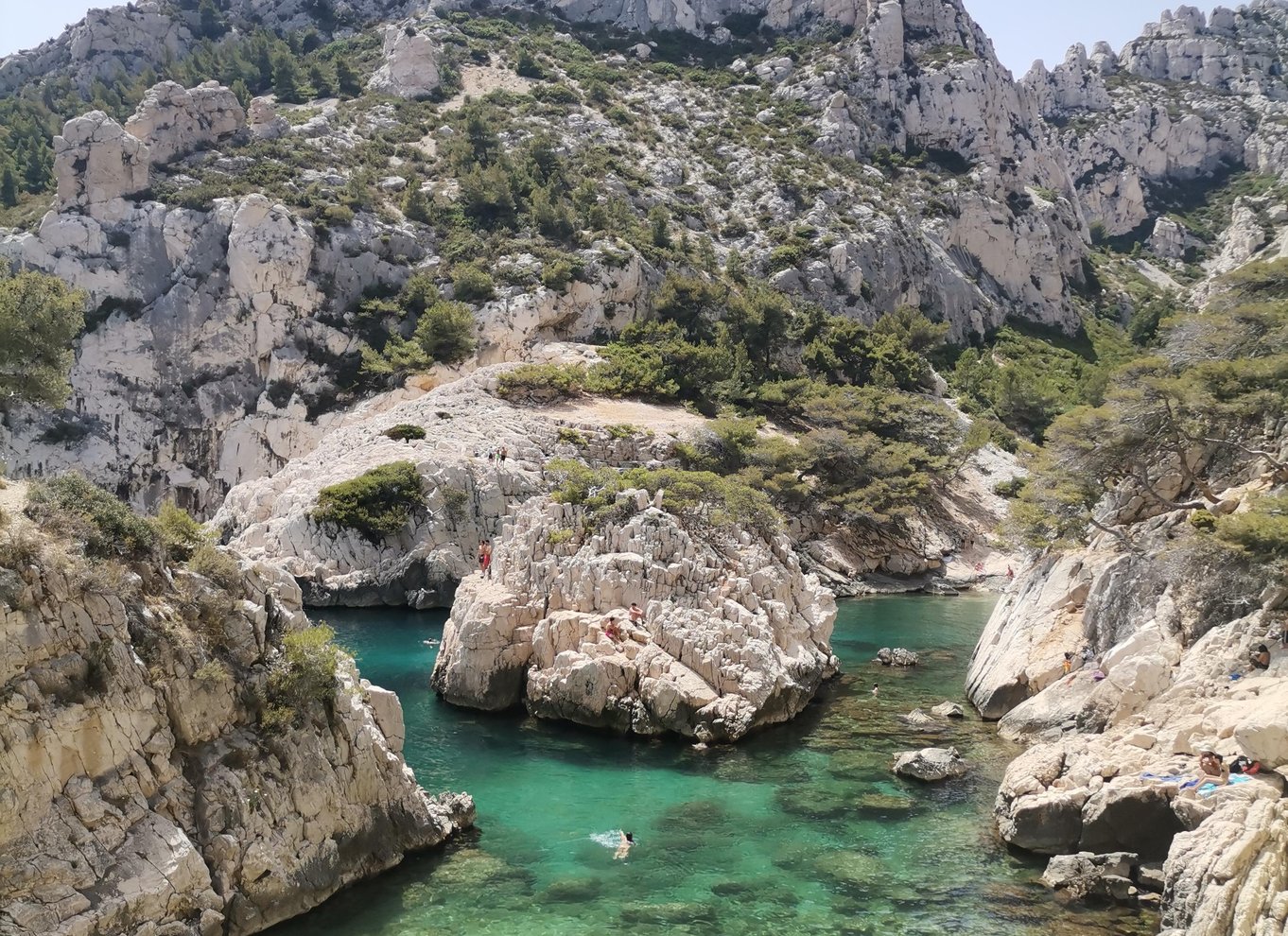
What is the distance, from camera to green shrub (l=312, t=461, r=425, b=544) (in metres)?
50.7

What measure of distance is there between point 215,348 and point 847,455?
47.9 metres

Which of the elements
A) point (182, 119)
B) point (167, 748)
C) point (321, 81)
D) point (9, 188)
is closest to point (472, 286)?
point (182, 119)

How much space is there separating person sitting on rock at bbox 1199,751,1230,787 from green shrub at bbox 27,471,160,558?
20.7 metres

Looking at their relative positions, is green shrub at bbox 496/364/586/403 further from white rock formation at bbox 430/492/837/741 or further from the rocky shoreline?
the rocky shoreline

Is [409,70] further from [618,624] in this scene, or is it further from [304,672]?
[304,672]

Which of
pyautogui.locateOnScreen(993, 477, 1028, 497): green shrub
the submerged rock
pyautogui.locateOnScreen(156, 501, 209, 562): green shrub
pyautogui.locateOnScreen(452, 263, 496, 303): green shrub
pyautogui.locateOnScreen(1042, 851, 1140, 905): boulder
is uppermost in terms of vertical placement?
pyautogui.locateOnScreen(452, 263, 496, 303): green shrub

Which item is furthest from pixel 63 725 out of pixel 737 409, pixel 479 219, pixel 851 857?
pixel 479 219

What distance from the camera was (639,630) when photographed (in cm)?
A: 2917

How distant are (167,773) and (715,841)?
1141 cm

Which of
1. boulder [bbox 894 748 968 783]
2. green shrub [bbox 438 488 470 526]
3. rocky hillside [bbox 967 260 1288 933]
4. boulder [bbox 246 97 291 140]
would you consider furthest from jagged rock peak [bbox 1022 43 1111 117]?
boulder [bbox 894 748 968 783]

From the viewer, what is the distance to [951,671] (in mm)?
35156

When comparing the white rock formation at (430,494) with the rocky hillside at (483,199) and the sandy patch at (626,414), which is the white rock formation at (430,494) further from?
the rocky hillside at (483,199)

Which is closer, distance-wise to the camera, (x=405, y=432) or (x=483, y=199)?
(x=405, y=432)

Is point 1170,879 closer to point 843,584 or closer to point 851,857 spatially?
point 851,857
